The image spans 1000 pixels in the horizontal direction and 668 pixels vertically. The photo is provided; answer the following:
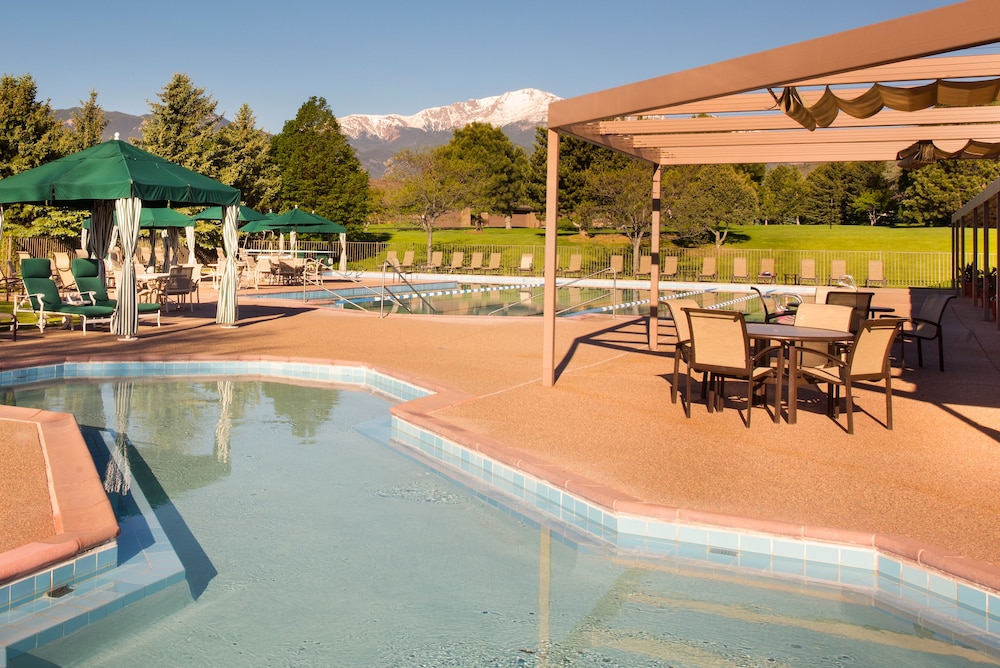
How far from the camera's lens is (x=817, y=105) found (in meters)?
6.17

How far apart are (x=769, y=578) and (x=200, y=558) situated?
8.71ft

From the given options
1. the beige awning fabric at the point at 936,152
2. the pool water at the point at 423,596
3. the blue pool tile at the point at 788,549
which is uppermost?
the beige awning fabric at the point at 936,152

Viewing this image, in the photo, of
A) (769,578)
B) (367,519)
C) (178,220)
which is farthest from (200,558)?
(178,220)

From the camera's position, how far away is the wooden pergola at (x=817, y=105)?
4.52 m

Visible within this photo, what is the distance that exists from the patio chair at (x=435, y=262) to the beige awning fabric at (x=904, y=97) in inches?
1033

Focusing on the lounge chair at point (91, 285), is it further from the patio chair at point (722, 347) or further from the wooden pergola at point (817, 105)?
the patio chair at point (722, 347)

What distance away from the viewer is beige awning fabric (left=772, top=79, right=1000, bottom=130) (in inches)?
219

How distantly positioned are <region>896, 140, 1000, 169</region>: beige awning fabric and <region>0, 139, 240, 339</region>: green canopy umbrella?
8637mm

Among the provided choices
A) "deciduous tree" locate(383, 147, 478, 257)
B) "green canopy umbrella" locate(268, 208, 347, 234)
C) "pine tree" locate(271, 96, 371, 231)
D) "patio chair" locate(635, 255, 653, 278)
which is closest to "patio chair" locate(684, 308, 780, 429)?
"green canopy umbrella" locate(268, 208, 347, 234)

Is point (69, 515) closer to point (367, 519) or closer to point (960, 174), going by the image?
point (367, 519)

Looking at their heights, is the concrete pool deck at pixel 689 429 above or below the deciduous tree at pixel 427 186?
below

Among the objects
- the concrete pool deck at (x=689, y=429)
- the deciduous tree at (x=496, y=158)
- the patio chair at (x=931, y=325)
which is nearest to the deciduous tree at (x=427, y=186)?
the deciduous tree at (x=496, y=158)

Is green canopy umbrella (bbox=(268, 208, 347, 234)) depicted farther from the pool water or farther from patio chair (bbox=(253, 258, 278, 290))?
the pool water

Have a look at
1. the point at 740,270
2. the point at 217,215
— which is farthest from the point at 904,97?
the point at 740,270
